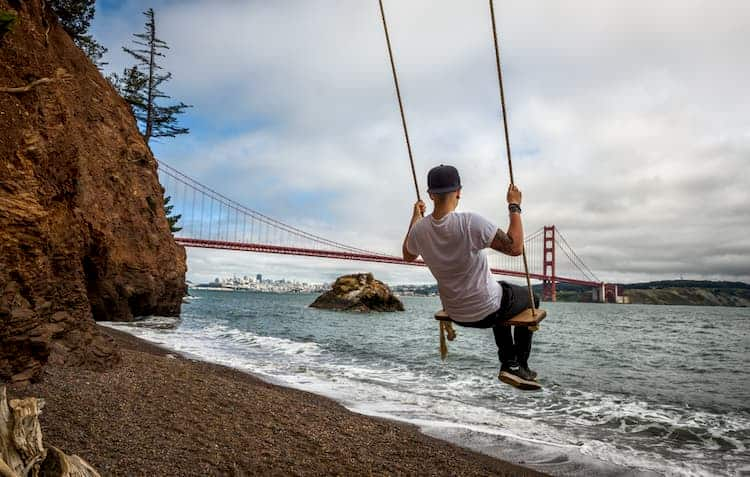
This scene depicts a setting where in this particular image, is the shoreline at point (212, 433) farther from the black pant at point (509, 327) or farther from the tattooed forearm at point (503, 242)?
the tattooed forearm at point (503, 242)

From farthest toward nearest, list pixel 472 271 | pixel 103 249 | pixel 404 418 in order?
pixel 103 249
pixel 404 418
pixel 472 271

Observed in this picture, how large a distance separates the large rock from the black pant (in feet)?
140

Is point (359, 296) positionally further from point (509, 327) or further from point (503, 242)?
point (503, 242)

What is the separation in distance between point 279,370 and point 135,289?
10.5 metres

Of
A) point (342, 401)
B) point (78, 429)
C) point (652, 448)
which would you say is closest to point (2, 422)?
point (78, 429)

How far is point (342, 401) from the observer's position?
8.48m

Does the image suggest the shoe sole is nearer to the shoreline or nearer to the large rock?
the shoreline

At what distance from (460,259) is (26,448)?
103 inches

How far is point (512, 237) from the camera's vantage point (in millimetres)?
2885

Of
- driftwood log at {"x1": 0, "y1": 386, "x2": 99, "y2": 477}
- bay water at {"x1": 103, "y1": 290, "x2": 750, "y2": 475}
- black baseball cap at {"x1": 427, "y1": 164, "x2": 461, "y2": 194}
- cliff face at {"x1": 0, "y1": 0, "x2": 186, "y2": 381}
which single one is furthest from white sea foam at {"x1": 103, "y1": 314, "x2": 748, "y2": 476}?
driftwood log at {"x1": 0, "y1": 386, "x2": 99, "y2": 477}

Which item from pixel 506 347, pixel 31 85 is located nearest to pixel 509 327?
pixel 506 347

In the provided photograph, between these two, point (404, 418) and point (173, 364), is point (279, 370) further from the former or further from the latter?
point (404, 418)

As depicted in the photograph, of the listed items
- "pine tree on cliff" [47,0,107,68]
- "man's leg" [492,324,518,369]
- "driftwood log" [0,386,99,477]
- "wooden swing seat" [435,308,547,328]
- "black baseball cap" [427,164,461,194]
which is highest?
"pine tree on cliff" [47,0,107,68]

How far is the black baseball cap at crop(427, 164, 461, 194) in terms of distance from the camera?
2.94m
